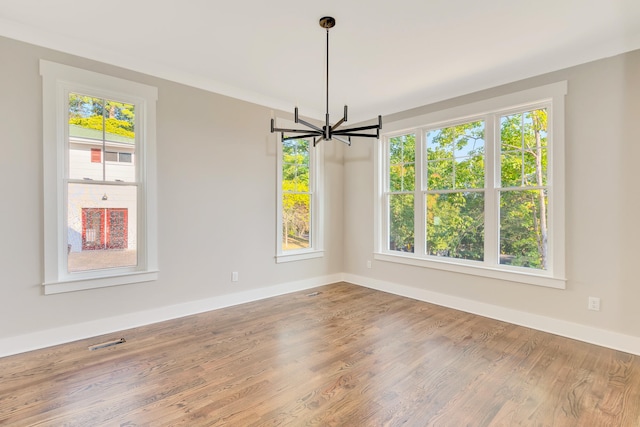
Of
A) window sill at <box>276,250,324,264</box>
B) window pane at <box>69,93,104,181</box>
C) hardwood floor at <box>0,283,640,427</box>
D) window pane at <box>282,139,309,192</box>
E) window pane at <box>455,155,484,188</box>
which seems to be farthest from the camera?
window pane at <box>282,139,309,192</box>

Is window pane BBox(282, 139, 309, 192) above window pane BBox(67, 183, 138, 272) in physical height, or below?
above

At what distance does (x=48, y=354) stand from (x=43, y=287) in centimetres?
59

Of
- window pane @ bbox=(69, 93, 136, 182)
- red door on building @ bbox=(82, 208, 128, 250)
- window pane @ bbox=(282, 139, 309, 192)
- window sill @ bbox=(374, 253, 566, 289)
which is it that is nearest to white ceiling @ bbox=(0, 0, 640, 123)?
window pane @ bbox=(69, 93, 136, 182)

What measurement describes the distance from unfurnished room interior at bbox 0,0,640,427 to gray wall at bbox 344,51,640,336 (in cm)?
2

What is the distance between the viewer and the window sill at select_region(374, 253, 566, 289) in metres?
3.22

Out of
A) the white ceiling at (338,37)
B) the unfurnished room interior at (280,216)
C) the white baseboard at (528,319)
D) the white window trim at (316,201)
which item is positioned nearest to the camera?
the unfurnished room interior at (280,216)

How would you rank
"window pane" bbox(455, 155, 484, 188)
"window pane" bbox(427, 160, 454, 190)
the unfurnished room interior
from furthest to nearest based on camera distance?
"window pane" bbox(427, 160, 454, 190) → "window pane" bbox(455, 155, 484, 188) → the unfurnished room interior

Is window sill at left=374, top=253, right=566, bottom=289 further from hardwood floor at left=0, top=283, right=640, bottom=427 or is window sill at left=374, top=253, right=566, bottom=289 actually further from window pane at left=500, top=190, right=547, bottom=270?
hardwood floor at left=0, top=283, right=640, bottom=427

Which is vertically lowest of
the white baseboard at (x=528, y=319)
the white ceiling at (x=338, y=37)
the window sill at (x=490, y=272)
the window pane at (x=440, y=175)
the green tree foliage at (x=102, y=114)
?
the white baseboard at (x=528, y=319)

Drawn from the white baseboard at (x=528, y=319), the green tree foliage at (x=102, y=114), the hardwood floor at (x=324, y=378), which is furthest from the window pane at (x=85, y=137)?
the white baseboard at (x=528, y=319)

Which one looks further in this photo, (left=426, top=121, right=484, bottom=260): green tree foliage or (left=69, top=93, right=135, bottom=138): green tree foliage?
(left=426, top=121, right=484, bottom=260): green tree foliage

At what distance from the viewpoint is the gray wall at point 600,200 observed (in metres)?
2.78

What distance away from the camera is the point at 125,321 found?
3244 mm

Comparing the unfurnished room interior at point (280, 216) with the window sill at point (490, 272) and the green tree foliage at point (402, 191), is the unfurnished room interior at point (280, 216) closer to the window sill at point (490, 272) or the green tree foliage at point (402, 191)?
the window sill at point (490, 272)
